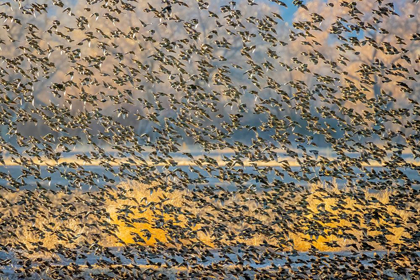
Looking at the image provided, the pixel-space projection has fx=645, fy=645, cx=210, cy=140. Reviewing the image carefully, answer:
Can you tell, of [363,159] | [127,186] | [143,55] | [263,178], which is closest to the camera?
[263,178]

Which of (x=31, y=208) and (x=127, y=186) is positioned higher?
(x=127, y=186)

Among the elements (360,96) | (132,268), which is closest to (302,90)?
(360,96)

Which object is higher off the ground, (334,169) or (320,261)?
(334,169)

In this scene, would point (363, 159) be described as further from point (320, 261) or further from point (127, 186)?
point (127, 186)

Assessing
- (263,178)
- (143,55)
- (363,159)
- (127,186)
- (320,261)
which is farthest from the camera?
(143,55)

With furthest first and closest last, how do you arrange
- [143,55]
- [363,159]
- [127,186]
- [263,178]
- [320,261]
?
1. [143,55]
2. [127,186]
3. [320,261]
4. [363,159]
5. [263,178]

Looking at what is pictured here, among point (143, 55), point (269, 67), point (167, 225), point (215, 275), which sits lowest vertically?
point (215, 275)

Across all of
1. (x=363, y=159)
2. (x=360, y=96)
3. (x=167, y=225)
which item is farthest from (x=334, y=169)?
(x=167, y=225)

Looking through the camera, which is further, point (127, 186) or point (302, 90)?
point (127, 186)

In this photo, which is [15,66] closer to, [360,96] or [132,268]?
[132,268]
